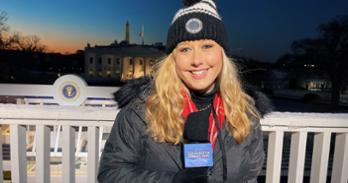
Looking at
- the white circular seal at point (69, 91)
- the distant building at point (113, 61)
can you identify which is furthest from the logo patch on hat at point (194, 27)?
the distant building at point (113, 61)

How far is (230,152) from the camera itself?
4.66 ft

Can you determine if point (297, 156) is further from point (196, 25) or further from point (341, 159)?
point (196, 25)

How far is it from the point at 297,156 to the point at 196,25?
1.18 metres

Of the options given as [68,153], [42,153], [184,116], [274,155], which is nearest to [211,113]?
[184,116]

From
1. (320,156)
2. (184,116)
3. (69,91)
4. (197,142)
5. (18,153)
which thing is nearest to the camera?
(197,142)

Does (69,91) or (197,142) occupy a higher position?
(197,142)

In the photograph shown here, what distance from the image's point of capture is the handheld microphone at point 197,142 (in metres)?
1.27

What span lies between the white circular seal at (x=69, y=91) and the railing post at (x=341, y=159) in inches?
159

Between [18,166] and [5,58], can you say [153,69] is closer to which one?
[18,166]

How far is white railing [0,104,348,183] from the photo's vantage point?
1848 millimetres

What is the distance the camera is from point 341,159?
6.61 feet

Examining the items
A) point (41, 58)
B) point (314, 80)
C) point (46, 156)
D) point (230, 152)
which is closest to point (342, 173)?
point (230, 152)

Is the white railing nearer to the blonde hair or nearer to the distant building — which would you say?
the blonde hair

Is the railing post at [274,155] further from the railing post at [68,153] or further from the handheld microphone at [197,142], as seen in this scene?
the railing post at [68,153]
